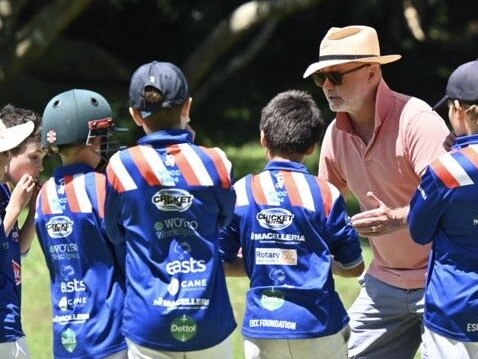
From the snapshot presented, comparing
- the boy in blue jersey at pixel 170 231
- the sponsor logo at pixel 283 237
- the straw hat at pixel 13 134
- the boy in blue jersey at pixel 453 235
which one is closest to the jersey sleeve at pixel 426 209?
the boy in blue jersey at pixel 453 235

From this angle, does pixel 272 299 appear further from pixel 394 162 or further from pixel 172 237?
pixel 394 162

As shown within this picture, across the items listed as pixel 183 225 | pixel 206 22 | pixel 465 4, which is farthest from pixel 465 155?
pixel 465 4

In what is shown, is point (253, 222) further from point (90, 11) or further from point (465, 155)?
point (90, 11)

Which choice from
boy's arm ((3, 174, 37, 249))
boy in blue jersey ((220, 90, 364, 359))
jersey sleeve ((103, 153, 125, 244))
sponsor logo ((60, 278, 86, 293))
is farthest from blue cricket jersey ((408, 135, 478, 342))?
boy's arm ((3, 174, 37, 249))

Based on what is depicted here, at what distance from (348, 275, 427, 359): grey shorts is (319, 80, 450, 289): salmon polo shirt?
61mm

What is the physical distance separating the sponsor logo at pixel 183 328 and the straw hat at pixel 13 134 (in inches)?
48.1

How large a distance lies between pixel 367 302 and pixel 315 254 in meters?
0.82

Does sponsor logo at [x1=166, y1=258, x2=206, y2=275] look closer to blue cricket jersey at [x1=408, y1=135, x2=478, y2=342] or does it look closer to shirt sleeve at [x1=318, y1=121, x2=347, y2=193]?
blue cricket jersey at [x1=408, y1=135, x2=478, y2=342]

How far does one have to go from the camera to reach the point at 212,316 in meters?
4.55

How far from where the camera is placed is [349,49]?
5492 millimetres

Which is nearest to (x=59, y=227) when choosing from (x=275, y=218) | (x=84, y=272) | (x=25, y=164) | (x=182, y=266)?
(x=84, y=272)

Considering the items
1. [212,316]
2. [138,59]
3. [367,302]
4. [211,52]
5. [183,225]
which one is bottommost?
[138,59]

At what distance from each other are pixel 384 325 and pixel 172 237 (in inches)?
54.5

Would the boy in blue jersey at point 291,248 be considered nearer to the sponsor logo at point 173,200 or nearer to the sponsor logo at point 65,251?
the sponsor logo at point 173,200
